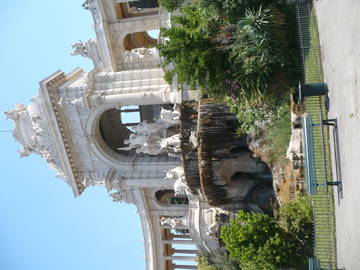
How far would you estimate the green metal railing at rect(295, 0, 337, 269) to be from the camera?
14.4 meters

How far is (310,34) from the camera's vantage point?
1695cm

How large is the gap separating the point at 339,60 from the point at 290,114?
22.6ft

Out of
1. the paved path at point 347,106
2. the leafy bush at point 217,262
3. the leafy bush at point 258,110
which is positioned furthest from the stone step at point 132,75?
the paved path at point 347,106

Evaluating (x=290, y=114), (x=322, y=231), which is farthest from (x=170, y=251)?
(x=322, y=231)

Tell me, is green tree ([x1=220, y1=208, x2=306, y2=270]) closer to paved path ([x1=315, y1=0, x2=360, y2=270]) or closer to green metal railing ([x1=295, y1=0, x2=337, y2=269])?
green metal railing ([x1=295, y1=0, x2=337, y2=269])

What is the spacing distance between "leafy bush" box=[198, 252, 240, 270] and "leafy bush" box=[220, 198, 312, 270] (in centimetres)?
637

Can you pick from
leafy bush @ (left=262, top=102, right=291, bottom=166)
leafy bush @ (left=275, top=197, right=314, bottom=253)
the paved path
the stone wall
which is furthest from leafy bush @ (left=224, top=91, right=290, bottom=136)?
the paved path

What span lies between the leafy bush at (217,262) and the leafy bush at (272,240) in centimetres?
637

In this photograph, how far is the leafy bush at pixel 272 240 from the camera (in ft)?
60.2

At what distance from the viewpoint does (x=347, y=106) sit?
11984mm

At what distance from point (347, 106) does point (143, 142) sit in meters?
17.0

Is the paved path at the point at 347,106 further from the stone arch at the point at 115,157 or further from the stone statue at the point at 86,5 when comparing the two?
the stone statue at the point at 86,5

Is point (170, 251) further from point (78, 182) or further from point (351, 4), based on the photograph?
point (351, 4)

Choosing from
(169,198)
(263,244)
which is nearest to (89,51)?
(169,198)
